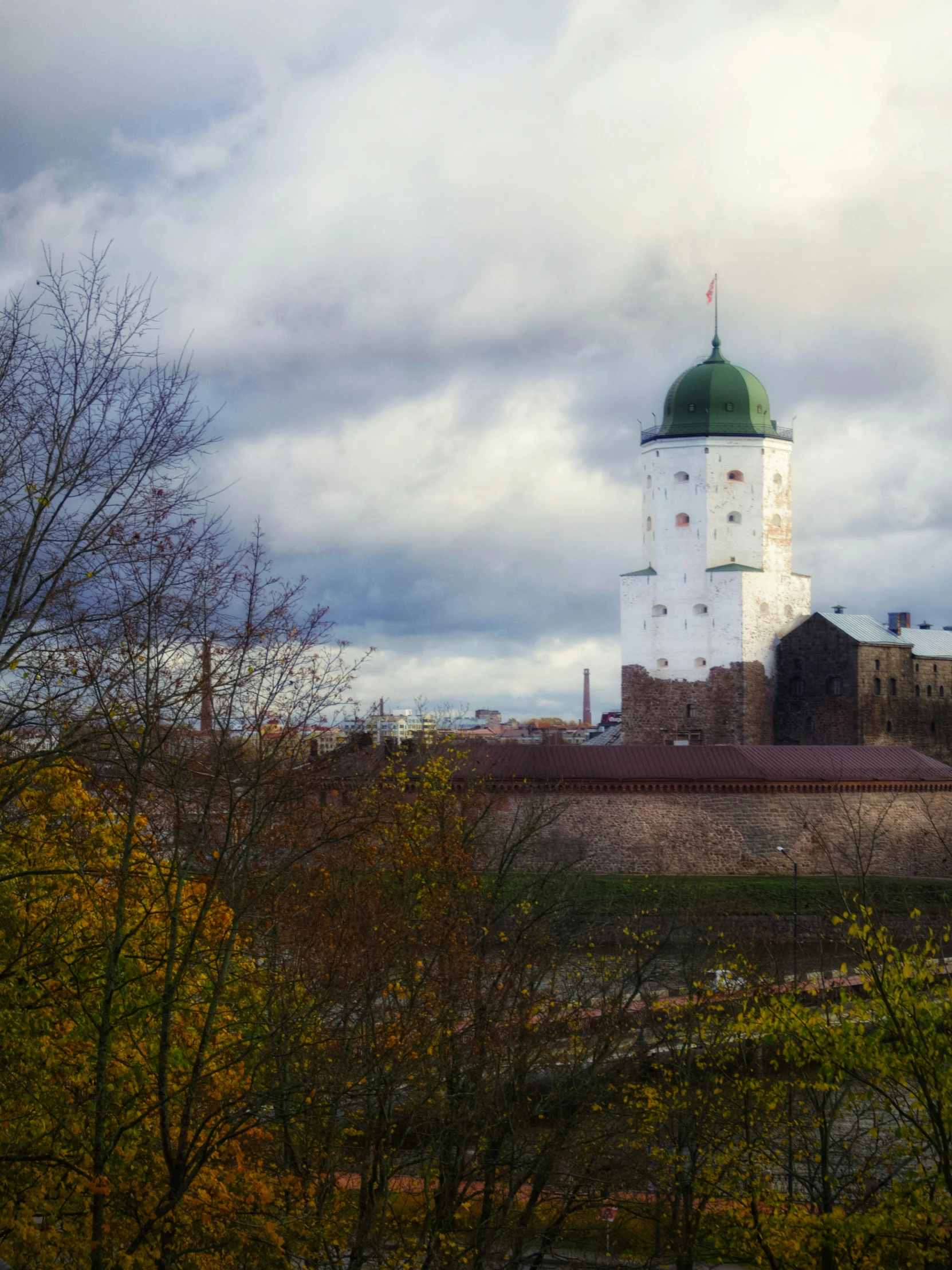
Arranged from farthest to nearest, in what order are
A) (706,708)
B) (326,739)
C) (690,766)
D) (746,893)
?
(706,708) < (690,766) < (746,893) < (326,739)

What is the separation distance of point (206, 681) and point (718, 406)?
4136 cm

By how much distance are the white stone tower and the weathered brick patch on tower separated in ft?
0.14

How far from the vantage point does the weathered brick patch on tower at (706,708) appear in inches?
1833

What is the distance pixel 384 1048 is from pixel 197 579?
16.5 ft

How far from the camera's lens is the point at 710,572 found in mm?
48000

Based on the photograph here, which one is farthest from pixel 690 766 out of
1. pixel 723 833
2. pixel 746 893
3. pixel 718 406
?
pixel 718 406

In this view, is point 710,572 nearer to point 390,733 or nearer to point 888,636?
point 888,636

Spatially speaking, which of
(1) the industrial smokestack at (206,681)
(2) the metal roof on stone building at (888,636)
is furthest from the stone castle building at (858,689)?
(1) the industrial smokestack at (206,681)

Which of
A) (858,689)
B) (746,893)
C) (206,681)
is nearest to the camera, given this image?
(206,681)

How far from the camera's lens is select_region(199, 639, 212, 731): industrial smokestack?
31.2ft

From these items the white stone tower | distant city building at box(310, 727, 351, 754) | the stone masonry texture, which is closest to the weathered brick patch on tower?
the white stone tower

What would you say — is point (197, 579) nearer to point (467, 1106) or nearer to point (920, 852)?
point (467, 1106)

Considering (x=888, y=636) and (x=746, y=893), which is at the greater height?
(x=888, y=636)

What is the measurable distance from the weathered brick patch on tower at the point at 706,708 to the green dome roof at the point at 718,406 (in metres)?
8.64
